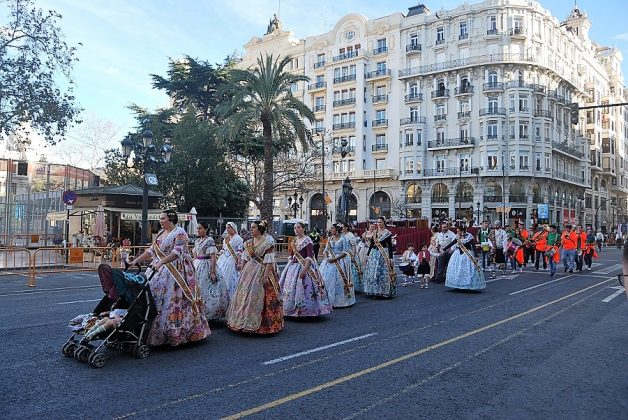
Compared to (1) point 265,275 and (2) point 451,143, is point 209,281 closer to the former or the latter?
(1) point 265,275

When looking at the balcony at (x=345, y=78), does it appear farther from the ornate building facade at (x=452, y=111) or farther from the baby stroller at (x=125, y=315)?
the baby stroller at (x=125, y=315)

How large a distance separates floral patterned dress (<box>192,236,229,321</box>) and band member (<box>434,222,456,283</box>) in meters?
8.12

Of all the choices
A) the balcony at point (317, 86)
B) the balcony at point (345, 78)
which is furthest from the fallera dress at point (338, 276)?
the balcony at point (317, 86)

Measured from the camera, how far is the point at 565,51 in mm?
63188

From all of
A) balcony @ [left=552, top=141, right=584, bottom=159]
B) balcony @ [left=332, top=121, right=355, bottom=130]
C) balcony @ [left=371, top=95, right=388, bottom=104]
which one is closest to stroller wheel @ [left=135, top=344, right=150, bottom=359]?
balcony @ [left=332, top=121, right=355, bottom=130]

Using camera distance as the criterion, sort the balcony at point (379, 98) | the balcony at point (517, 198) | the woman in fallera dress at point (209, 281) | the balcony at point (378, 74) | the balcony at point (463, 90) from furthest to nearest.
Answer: the balcony at point (379, 98)
the balcony at point (378, 74)
the balcony at point (463, 90)
the balcony at point (517, 198)
the woman in fallera dress at point (209, 281)

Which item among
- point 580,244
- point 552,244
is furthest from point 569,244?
point 580,244

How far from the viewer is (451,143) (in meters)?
56.4

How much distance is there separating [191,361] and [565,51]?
70.0 meters

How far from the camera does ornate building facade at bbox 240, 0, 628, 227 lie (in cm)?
5450

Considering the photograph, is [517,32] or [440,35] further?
[440,35]

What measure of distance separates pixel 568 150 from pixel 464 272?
56.1 metres

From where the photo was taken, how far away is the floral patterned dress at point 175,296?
6.62 meters

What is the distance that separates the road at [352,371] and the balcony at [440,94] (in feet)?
167
